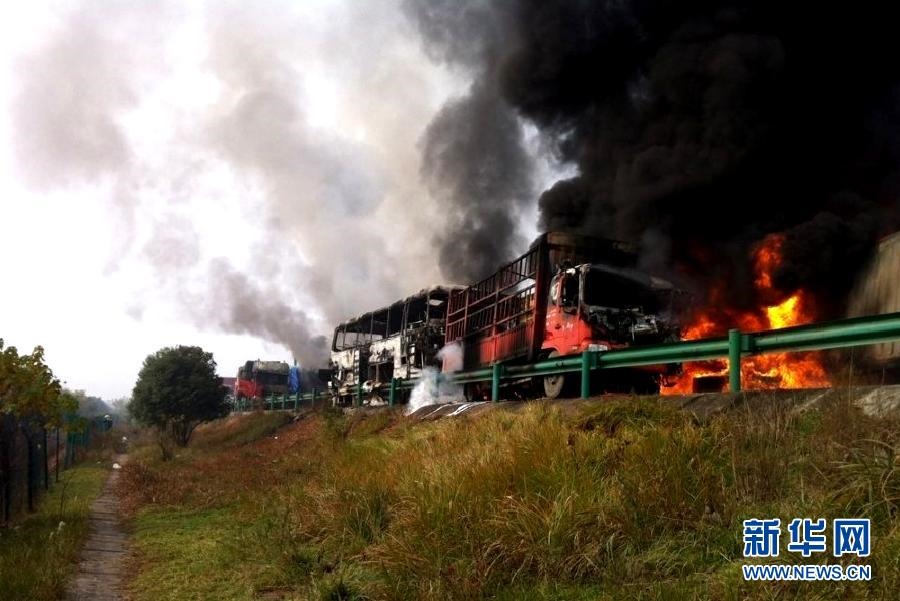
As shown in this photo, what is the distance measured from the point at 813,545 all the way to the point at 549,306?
9.35 metres

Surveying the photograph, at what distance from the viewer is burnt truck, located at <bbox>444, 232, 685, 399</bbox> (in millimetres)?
11914

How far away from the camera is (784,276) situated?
50.4 feet

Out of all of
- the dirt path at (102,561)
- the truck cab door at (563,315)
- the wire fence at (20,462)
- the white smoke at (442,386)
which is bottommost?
the dirt path at (102,561)

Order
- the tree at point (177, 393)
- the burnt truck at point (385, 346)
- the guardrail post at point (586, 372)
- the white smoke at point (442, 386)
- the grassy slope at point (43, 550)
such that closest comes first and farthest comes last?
1. the grassy slope at point (43, 550)
2. the guardrail post at point (586, 372)
3. the white smoke at point (442, 386)
4. the burnt truck at point (385, 346)
5. the tree at point (177, 393)

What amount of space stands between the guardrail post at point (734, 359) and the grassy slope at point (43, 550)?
6666 mm

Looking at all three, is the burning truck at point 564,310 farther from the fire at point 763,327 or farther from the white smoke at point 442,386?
the fire at point 763,327

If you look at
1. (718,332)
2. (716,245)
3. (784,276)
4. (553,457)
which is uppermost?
(716,245)

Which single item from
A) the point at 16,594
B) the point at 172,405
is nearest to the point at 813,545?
the point at 16,594

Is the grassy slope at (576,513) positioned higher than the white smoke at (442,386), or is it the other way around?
the white smoke at (442,386)

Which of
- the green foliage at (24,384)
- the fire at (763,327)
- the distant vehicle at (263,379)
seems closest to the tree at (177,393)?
the distant vehicle at (263,379)

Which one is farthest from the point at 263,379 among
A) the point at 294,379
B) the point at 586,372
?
the point at 586,372

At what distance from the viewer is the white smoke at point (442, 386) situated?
54.0 ft

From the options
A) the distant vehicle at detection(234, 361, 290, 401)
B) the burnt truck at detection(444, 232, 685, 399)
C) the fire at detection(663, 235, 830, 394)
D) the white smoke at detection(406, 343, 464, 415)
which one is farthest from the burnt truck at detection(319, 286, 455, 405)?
the distant vehicle at detection(234, 361, 290, 401)

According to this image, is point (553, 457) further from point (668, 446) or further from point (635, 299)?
point (635, 299)
